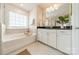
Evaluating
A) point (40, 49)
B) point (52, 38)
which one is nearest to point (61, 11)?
point (52, 38)

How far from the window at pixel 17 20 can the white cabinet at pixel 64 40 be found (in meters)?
0.63

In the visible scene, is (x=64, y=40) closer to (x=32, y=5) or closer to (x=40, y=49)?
(x=40, y=49)

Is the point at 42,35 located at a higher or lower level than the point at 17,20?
lower

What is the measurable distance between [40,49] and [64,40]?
17.8 inches

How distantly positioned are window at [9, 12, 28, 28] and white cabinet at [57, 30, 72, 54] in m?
0.63

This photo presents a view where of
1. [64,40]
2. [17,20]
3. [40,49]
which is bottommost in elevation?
[40,49]

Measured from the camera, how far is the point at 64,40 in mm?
1557

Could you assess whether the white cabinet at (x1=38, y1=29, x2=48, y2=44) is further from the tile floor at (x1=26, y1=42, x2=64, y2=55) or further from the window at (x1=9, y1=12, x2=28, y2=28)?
the window at (x1=9, y1=12, x2=28, y2=28)

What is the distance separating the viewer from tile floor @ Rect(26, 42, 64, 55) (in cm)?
147

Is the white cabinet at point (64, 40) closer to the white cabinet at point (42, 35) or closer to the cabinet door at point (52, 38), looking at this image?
the cabinet door at point (52, 38)

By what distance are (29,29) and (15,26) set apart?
244mm
